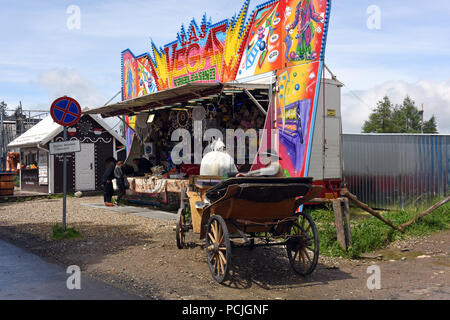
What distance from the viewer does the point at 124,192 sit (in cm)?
1706

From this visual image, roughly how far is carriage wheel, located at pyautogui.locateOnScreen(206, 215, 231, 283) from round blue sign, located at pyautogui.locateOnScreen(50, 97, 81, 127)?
4.99 meters

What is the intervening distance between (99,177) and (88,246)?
14853 mm

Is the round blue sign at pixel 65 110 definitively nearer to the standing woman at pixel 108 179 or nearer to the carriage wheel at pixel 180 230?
the carriage wheel at pixel 180 230

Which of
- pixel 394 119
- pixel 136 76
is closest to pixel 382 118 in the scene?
pixel 394 119

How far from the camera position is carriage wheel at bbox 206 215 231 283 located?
6.15 metres

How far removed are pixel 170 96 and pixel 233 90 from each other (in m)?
2.39

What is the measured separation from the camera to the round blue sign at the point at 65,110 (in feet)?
32.7

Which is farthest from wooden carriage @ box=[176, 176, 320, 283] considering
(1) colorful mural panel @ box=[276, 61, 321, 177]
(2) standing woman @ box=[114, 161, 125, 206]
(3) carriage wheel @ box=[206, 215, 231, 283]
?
(2) standing woman @ box=[114, 161, 125, 206]

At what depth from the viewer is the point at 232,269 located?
23.7 feet

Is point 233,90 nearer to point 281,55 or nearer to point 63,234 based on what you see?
point 281,55

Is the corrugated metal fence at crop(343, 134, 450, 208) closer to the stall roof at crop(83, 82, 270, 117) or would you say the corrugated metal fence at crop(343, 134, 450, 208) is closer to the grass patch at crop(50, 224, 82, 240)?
the stall roof at crop(83, 82, 270, 117)

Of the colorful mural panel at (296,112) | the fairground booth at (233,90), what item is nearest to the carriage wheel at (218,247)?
the fairground booth at (233,90)

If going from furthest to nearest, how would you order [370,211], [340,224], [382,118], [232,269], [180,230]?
[382,118] < [370,211] < [180,230] < [340,224] < [232,269]

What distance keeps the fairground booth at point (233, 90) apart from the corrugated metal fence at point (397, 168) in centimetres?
340
